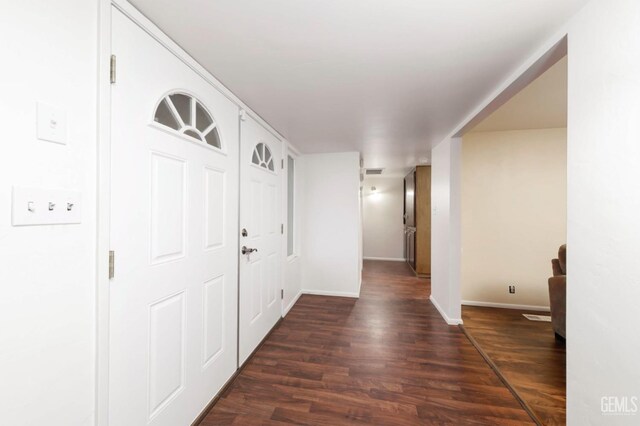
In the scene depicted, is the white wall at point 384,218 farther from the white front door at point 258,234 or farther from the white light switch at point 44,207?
the white light switch at point 44,207

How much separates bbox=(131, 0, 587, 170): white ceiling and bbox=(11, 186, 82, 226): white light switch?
92 centimetres

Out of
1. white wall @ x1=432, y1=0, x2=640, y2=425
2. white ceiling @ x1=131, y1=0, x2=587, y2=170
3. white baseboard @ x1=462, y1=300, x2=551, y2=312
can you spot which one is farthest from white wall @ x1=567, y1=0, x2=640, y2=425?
white baseboard @ x1=462, y1=300, x2=551, y2=312

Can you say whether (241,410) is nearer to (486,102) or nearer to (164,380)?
(164,380)

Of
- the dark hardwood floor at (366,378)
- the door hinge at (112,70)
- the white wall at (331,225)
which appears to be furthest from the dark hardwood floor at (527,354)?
the door hinge at (112,70)

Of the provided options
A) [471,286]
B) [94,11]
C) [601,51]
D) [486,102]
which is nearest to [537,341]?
[471,286]

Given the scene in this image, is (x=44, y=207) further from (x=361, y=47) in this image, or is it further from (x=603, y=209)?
(x=603, y=209)

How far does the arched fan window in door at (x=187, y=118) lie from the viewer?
1379mm

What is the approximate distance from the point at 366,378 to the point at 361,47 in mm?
2320

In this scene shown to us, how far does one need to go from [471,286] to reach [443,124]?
2320mm

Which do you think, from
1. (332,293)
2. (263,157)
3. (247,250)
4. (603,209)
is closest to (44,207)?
(247,250)

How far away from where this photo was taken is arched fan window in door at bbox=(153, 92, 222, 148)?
138cm

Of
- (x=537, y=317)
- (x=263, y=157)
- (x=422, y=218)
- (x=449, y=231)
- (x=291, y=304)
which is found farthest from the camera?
(x=422, y=218)

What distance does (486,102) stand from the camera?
2.01 meters

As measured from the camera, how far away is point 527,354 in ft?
7.55
